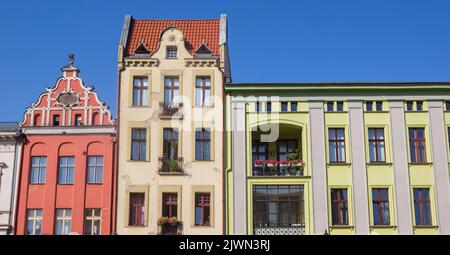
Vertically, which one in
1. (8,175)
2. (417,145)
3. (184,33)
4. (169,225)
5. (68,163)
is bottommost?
(169,225)

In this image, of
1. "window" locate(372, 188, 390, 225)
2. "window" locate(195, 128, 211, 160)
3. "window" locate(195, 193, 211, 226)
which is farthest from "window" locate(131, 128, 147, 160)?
"window" locate(372, 188, 390, 225)

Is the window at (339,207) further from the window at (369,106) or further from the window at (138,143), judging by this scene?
the window at (138,143)

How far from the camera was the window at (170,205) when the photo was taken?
110ft

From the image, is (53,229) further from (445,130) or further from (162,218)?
(445,130)

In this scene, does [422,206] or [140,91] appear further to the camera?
[140,91]

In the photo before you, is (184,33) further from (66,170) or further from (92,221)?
(92,221)

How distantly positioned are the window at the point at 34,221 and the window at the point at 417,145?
21.2m

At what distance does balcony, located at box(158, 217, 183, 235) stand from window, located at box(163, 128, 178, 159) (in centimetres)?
364

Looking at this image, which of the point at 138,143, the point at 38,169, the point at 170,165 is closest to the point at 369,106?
the point at 170,165

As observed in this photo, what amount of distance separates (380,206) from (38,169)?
19.4 m

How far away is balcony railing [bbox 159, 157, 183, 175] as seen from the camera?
33.9 metres

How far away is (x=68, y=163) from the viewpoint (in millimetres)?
35031
